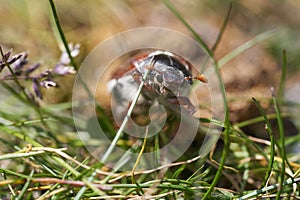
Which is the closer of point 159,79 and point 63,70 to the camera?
point 159,79

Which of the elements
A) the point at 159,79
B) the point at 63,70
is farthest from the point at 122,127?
the point at 63,70

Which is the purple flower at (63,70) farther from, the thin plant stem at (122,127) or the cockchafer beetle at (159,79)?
the thin plant stem at (122,127)

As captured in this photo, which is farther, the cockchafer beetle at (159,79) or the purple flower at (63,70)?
the purple flower at (63,70)

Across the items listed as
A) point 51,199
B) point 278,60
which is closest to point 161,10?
point 278,60

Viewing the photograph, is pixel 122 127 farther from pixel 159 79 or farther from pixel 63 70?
pixel 63 70

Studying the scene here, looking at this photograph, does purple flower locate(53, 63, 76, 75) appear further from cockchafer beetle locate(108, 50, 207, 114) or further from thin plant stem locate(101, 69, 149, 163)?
thin plant stem locate(101, 69, 149, 163)

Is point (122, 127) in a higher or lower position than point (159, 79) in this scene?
lower

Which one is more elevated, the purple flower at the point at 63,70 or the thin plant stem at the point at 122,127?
the purple flower at the point at 63,70

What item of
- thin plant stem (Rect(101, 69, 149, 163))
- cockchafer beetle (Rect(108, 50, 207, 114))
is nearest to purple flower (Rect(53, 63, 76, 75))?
cockchafer beetle (Rect(108, 50, 207, 114))

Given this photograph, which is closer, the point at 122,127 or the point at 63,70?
the point at 122,127

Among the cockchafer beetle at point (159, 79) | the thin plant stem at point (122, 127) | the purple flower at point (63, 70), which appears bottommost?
the thin plant stem at point (122, 127)

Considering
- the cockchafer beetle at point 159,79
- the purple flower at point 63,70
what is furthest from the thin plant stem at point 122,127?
the purple flower at point 63,70
